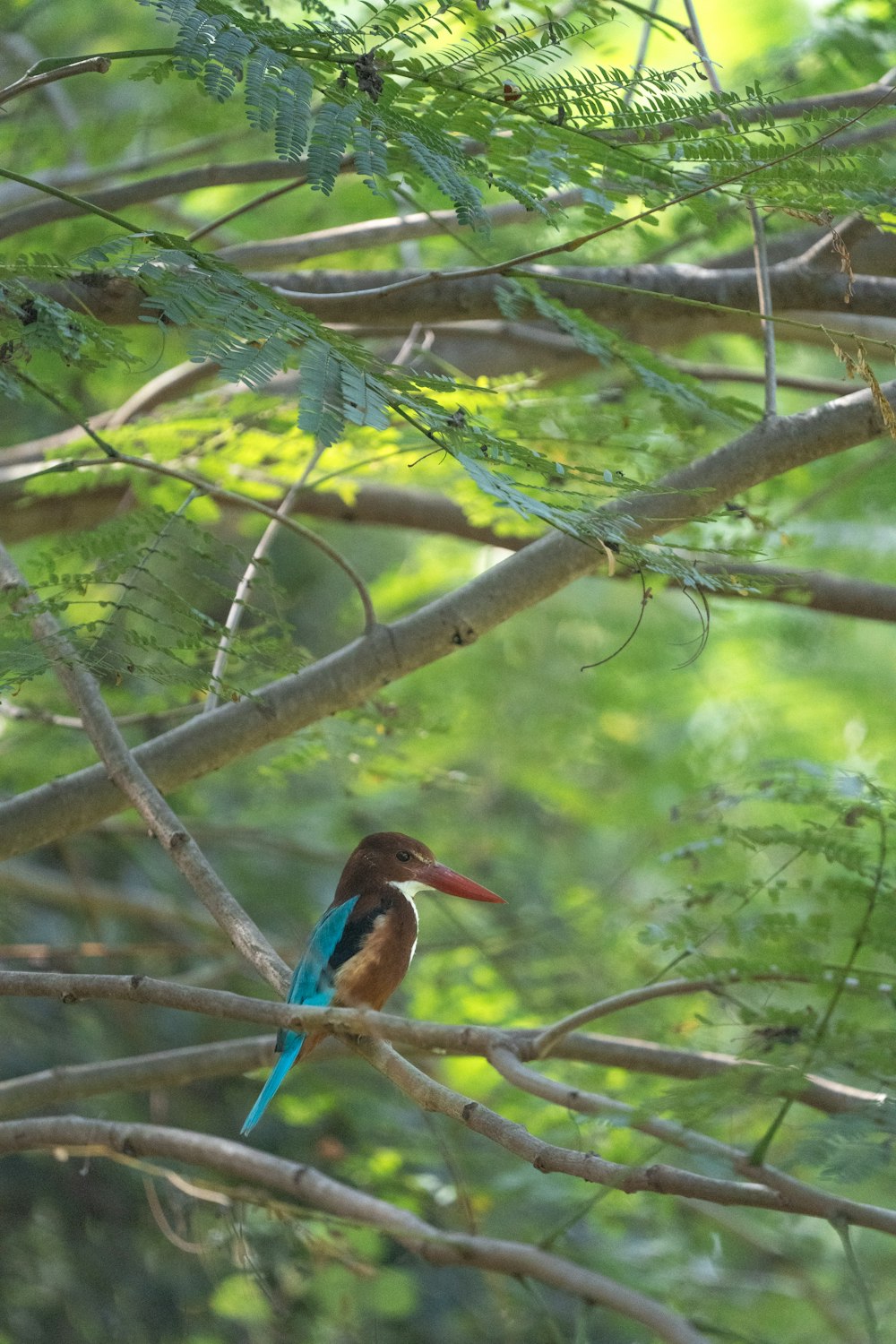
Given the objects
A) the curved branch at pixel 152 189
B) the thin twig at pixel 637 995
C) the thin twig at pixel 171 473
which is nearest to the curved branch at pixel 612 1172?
the thin twig at pixel 637 995

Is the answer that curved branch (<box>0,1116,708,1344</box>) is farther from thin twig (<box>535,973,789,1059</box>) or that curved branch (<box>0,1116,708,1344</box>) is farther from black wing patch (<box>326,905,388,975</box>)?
black wing patch (<box>326,905,388,975</box>)

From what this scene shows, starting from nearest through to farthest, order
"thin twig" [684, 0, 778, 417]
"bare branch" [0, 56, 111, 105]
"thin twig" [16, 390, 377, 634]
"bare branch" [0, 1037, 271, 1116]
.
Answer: "bare branch" [0, 56, 111, 105]
"thin twig" [16, 390, 377, 634]
"thin twig" [684, 0, 778, 417]
"bare branch" [0, 1037, 271, 1116]

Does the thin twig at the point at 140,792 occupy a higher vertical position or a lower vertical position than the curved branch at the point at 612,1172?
higher

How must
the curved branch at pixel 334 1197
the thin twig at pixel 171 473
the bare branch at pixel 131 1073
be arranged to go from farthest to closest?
the bare branch at pixel 131 1073
the curved branch at pixel 334 1197
the thin twig at pixel 171 473

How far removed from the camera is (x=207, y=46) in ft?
4.97

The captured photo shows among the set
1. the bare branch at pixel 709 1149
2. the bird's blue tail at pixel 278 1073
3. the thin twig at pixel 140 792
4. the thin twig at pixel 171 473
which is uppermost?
the thin twig at pixel 171 473

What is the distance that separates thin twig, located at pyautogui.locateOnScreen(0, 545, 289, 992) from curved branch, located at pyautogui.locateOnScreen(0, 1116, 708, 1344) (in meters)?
0.89

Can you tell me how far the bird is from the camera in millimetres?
1945

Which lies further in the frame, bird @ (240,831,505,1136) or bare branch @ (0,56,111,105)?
bird @ (240,831,505,1136)

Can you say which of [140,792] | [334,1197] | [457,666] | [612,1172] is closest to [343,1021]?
[612,1172]

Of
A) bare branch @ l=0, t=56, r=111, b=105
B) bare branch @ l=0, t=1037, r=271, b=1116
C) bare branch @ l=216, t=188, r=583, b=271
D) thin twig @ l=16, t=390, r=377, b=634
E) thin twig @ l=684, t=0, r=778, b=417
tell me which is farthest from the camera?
bare branch @ l=216, t=188, r=583, b=271

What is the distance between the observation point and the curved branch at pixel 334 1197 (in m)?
2.40

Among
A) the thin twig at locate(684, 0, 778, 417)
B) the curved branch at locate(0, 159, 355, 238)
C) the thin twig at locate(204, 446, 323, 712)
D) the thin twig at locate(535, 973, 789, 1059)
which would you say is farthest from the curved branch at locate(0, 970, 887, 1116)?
the curved branch at locate(0, 159, 355, 238)

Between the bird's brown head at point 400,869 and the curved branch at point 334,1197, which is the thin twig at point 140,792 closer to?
the bird's brown head at point 400,869
